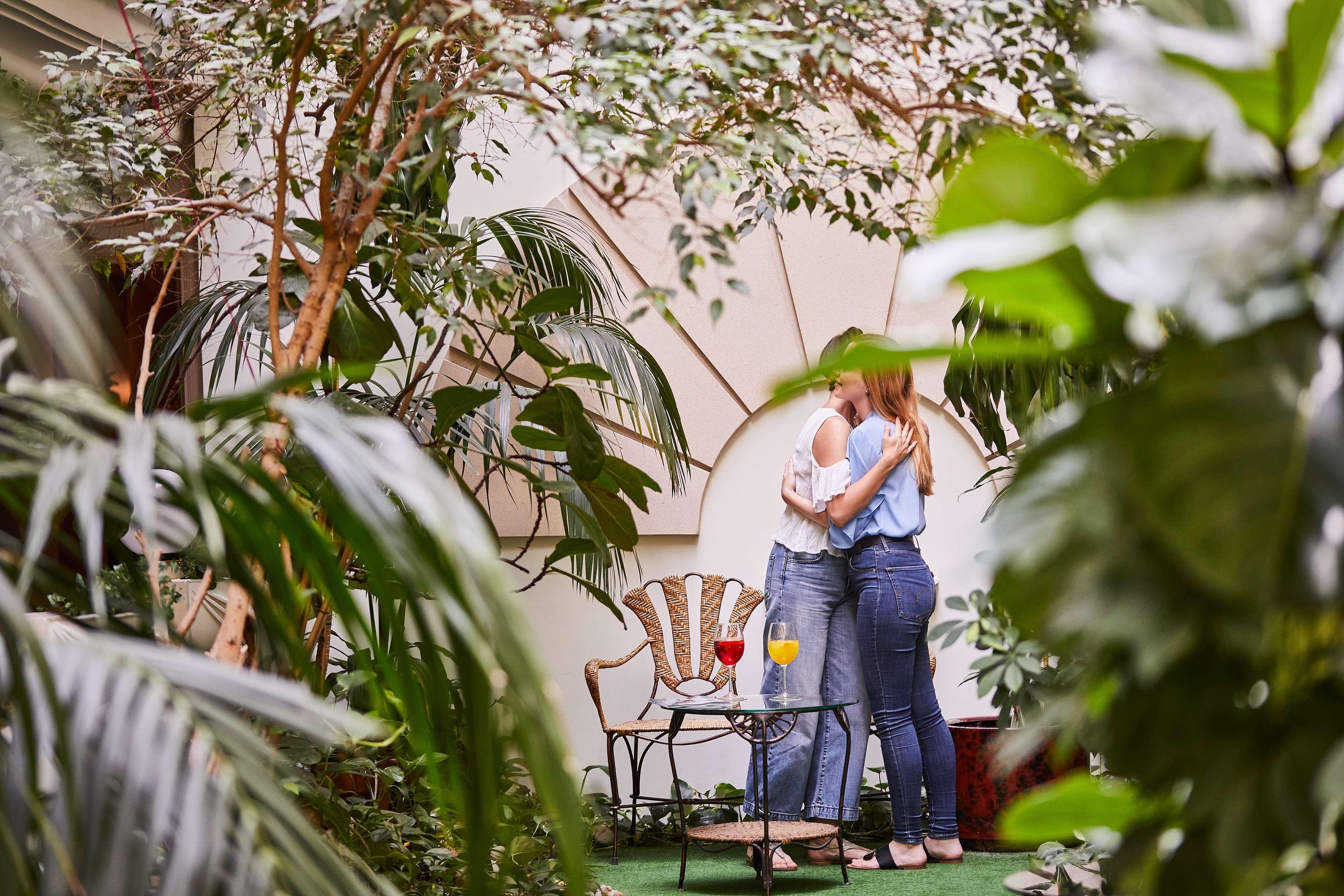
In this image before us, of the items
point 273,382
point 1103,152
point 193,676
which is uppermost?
point 1103,152

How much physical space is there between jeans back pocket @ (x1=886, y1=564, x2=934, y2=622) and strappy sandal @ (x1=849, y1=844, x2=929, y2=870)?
0.78 m

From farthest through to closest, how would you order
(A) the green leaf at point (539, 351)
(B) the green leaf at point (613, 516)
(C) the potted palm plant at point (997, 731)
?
(B) the green leaf at point (613, 516) → (A) the green leaf at point (539, 351) → (C) the potted palm plant at point (997, 731)

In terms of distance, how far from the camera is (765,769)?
3303 millimetres

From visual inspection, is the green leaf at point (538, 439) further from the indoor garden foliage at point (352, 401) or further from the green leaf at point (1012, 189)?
the green leaf at point (1012, 189)

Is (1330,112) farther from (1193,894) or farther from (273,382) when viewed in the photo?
(273,382)

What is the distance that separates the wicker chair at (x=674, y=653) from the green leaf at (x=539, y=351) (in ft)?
8.60

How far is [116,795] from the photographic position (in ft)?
1.97

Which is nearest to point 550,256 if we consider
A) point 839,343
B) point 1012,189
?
point 839,343

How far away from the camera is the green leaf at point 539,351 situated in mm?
1853

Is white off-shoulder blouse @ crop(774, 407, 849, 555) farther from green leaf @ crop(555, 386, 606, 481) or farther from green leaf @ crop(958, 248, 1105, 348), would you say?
green leaf @ crop(958, 248, 1105, 348)

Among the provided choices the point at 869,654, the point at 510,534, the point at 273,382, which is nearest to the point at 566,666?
the point at 510,534

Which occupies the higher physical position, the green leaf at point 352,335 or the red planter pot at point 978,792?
the green leaf at point 352,335

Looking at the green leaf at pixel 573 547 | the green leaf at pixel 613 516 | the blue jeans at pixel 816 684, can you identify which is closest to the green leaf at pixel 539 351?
the green leaf at pixel 573 547

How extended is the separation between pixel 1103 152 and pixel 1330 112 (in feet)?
4.78
